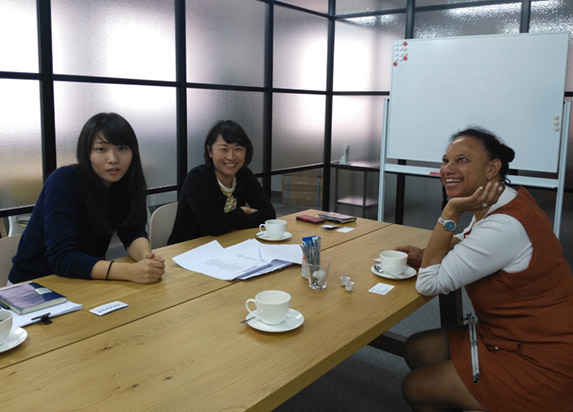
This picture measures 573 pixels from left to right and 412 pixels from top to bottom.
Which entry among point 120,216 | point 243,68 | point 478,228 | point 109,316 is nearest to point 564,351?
point 478,228

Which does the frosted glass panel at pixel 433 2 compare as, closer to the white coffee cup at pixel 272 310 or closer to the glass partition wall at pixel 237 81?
the glass partition wall at pixel 237 81

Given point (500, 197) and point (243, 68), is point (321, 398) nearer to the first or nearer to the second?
point (500, 197)

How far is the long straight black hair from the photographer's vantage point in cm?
183

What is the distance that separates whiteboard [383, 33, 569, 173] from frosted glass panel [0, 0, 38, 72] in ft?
9.00

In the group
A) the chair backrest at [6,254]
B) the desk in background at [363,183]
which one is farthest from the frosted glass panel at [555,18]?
the chair backrest at [6,254]

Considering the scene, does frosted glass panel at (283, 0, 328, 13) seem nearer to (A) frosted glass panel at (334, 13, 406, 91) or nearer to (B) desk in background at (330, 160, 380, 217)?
(A) frosted glass panel at (334, 13, 406, 91)

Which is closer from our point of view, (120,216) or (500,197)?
(500,197)

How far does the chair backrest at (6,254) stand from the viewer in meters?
1.88

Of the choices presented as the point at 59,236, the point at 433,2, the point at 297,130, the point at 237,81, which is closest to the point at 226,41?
the point at 237,81

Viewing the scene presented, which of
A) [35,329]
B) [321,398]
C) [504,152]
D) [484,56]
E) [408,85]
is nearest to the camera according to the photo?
[35,329]

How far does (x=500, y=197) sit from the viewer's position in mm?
1560

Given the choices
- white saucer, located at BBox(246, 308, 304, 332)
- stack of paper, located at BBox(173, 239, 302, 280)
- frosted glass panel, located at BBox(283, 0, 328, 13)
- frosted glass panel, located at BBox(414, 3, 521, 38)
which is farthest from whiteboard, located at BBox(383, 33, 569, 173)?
white saucer, located at BBox(246, 308, 304, 332)

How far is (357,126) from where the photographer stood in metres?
5.20

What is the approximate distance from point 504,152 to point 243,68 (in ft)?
9.80
